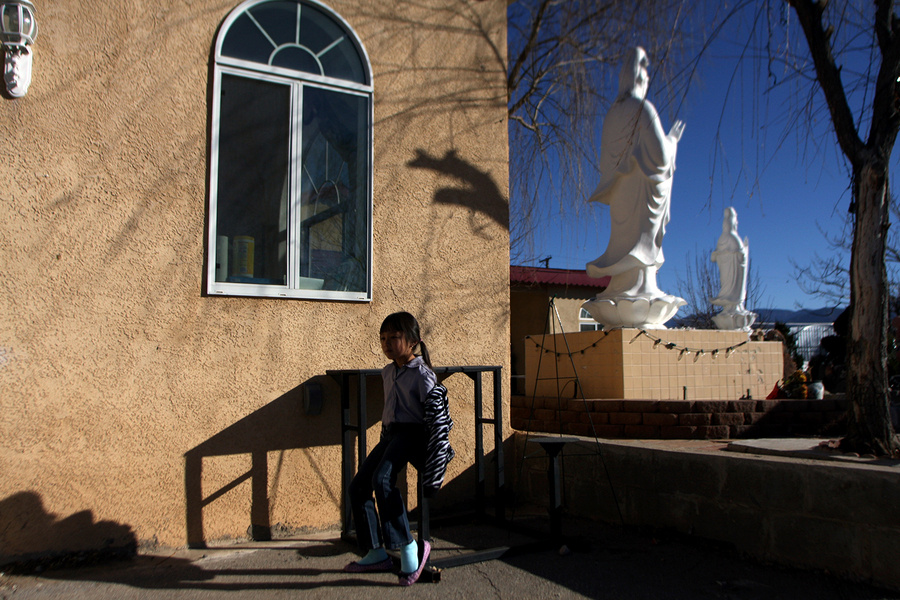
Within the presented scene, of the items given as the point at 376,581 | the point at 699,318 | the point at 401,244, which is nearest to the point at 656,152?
the point at 401,244

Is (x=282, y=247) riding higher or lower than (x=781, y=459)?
higher

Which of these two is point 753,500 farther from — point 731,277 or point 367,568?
point 731,277

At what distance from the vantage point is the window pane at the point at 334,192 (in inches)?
198

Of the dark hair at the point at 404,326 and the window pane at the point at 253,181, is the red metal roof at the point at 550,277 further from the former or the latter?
the dark hair at the point at 404,326

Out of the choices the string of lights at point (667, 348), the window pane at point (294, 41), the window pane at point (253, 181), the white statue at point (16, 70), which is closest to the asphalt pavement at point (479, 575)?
the window pane at point (253, 181)

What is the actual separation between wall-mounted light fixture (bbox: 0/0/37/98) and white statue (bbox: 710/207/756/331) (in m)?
12.8

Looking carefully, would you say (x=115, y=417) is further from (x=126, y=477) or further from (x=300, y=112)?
(x=300, y=112)

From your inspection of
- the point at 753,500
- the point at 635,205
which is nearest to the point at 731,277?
the point at 635,205

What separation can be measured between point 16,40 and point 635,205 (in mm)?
5676

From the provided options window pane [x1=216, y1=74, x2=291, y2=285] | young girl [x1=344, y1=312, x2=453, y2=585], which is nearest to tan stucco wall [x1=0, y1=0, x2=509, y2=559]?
window pane [x1=216, y1=74, x2=291, y2=285]

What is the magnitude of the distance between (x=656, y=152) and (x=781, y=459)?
4016 millimetres

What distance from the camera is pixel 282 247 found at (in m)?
4.90

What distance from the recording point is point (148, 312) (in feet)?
14.2

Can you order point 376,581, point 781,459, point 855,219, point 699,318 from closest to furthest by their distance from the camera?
point 376,581, point 781,459, point 855,219, point 699,318
